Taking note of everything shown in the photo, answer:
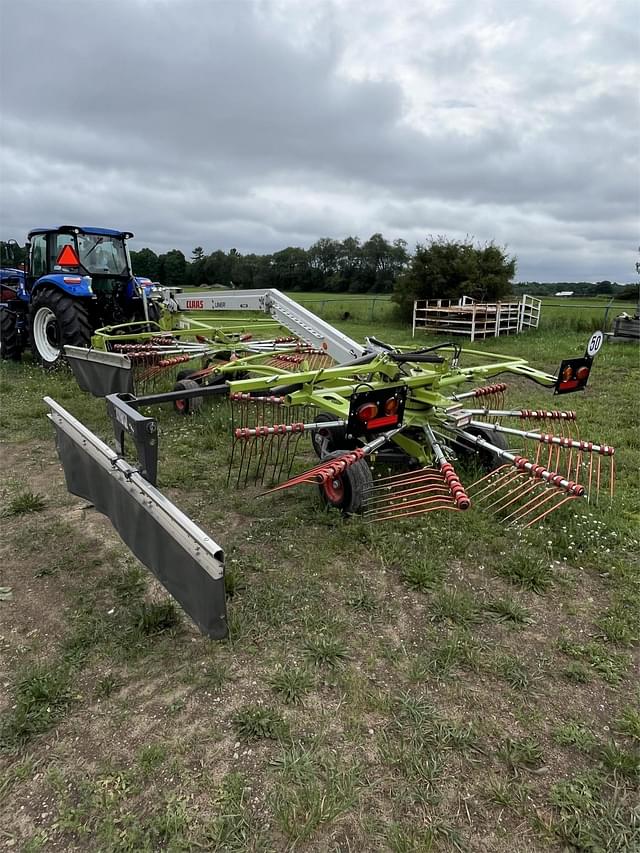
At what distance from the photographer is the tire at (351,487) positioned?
3.41m

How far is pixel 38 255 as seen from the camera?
322 inches

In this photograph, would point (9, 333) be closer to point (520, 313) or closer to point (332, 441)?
point (332, 441)

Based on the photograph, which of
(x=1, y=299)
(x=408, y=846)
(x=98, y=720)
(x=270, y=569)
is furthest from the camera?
(x=1, y=299)

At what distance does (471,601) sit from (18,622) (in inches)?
86.6

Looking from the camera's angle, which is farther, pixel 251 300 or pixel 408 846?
pixel 251 300

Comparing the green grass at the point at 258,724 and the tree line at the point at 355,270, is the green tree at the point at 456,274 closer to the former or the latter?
the tree line at the point at 355,270

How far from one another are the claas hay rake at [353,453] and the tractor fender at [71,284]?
9.15 ft

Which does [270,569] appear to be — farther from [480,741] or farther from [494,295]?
[494,295]

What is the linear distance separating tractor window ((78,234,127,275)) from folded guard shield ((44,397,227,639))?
5964 millimetres

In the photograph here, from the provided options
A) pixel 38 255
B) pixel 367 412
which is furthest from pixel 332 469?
pixel 38 255

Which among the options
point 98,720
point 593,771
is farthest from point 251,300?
point 593,771

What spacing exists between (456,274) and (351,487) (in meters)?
15.5

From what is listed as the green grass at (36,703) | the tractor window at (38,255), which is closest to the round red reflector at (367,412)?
the green grass at (36,703)

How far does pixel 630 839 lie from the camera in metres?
1.59
